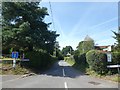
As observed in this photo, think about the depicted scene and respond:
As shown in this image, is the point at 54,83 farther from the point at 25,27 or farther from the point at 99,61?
the point at 25,27

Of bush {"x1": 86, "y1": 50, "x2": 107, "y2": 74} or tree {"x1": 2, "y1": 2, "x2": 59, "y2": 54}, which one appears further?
tree {"x1": 2, "y1": 2, "x2": 59, "y2": 54}

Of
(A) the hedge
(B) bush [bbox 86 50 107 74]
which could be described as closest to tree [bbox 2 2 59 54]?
(B) bush [bbox 86 50 107 74]

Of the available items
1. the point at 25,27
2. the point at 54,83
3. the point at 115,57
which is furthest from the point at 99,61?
the point at 25,27

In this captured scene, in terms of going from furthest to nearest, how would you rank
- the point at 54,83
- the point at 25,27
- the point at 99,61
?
the point at 25,27, the point at 99,61, the point at 54,83

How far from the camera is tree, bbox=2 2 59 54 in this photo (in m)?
26.2

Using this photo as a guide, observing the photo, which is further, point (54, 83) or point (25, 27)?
point (25, 27)

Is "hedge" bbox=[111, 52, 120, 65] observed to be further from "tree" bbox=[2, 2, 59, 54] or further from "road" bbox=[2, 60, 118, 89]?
"tree" bbox=[2, 2, 59, 54]

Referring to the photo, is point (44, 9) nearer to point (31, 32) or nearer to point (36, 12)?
point (36, 12)

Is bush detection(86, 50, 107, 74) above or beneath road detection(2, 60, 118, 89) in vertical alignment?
above

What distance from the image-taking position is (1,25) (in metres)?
28.7

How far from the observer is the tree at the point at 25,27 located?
2622cm

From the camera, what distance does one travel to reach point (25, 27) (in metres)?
25.7

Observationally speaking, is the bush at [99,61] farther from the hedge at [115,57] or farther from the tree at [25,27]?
the tree at [25,27]

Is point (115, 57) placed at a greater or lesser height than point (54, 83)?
greater
